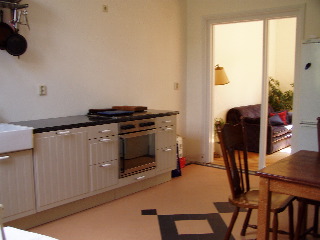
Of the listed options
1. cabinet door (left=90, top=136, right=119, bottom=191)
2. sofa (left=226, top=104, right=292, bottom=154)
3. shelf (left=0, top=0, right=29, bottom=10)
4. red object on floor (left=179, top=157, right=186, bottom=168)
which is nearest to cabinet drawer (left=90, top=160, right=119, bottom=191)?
cabinet door (left=90, top=136, right=119, bottom=191)

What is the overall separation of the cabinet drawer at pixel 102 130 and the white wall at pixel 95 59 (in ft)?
1.75

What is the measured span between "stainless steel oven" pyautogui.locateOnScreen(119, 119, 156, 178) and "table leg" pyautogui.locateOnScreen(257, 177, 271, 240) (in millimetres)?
1855

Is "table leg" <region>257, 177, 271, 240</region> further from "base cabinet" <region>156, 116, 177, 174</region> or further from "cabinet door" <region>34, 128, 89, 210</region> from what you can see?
"base cabinet" <region>156, 116, 177, 174</region>

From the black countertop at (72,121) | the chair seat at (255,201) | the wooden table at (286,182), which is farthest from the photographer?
the black countertop at (72,121)

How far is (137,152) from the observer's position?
381cm

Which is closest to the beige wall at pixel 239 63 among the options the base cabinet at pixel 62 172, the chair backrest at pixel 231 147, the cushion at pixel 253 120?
the cushion at pixel 253 120

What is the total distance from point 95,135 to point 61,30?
116 centimetres

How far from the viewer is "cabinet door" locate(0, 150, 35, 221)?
2.65 meters

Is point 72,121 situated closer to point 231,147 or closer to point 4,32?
point 4,32

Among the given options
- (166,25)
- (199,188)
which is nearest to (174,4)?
(166,25)

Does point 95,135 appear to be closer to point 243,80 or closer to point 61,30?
point 61,30

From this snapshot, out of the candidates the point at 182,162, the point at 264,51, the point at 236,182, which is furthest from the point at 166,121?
the point at 236,182

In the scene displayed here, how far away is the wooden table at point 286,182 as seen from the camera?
73.0 inches

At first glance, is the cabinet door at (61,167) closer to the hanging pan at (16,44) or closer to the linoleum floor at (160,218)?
the linoleum floor at (160,218)
